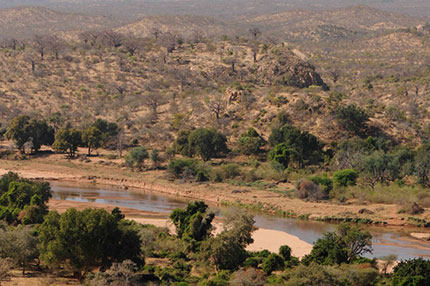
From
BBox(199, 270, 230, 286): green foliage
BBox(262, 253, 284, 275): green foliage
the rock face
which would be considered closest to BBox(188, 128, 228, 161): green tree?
the rock face

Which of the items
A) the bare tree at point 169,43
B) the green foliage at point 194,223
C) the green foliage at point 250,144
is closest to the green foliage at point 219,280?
the green foliage at point 194,223

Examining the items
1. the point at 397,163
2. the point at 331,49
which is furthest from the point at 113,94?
the point at 331,49

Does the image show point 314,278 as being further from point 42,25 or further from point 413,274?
point 42,25

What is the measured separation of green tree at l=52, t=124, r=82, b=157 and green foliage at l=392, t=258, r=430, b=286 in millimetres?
51396

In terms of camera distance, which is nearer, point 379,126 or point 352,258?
point 352,258

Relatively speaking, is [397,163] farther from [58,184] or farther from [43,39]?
[43,39]

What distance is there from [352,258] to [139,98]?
6330 centimetres

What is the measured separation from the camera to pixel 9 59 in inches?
4552

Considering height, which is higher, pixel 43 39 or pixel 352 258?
pixel 43 39

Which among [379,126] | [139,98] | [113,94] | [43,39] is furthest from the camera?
[43,39]

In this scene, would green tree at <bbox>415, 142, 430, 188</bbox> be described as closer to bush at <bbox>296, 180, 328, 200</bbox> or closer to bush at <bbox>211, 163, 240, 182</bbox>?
bush at <bbox>296, 180, 328, 200</bbox>

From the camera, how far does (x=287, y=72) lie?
9881 cm

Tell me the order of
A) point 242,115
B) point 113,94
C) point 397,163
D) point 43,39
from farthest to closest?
point 43,39, point 113,94, point 242,115, point 397,163

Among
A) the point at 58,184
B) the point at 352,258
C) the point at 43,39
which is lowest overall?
the point at 58,184
